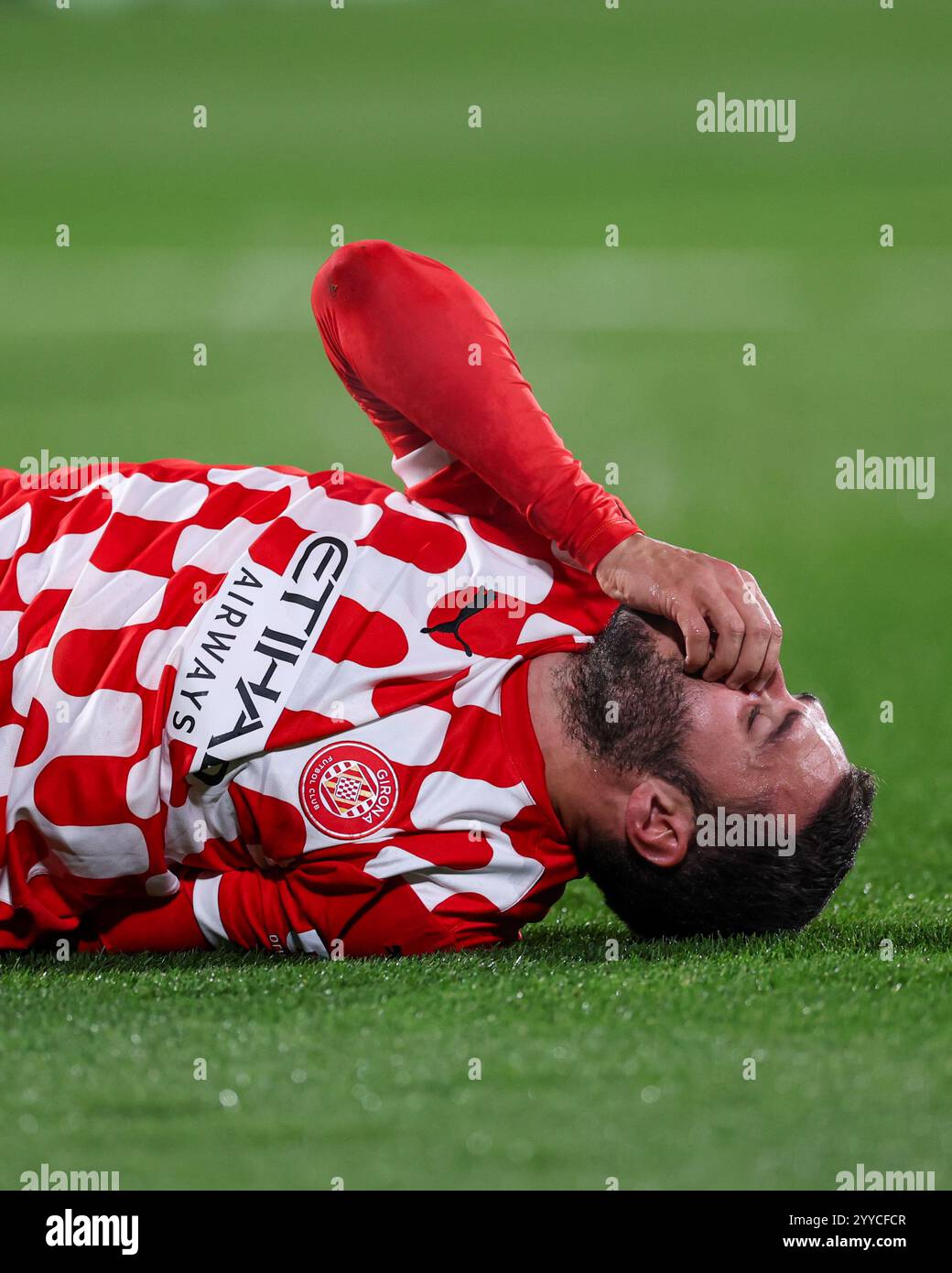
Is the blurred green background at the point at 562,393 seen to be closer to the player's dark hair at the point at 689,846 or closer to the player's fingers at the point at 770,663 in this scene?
the player's dark hair at the point at 689,846

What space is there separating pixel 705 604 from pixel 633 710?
16 cm

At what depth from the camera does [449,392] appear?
1.95 m

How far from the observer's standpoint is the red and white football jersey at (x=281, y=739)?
1.81m

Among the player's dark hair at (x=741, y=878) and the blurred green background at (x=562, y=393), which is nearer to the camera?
the blurred green background at (x=562, y=393)

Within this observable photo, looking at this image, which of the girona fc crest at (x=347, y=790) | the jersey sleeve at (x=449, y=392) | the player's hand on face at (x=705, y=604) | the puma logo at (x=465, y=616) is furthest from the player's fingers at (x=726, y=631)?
the girona fc crest at (x=347, y=790)

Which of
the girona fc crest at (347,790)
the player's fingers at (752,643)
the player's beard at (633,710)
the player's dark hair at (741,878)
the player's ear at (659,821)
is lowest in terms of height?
the player's dark hair at (741,878)

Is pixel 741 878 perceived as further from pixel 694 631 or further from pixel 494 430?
pixel 494 430

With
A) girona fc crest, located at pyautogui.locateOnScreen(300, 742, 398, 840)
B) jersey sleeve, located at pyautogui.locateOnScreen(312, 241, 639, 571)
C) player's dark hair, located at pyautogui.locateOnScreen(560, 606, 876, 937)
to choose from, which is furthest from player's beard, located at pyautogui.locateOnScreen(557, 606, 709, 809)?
girona fc crest, located at pyautogui.locateOnScreen(300, 742, 398, 840)

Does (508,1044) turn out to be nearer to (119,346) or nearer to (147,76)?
(119,346)

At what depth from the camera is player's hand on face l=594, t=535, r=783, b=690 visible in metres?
1.81

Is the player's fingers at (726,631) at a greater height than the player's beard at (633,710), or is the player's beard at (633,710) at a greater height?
the player's fingers at (726,631)

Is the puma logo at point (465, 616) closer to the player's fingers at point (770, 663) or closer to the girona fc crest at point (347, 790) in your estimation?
the girona fc crest at point (347, 790)

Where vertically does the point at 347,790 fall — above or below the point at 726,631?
below

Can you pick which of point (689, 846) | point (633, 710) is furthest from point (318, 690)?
point (689, 846)
